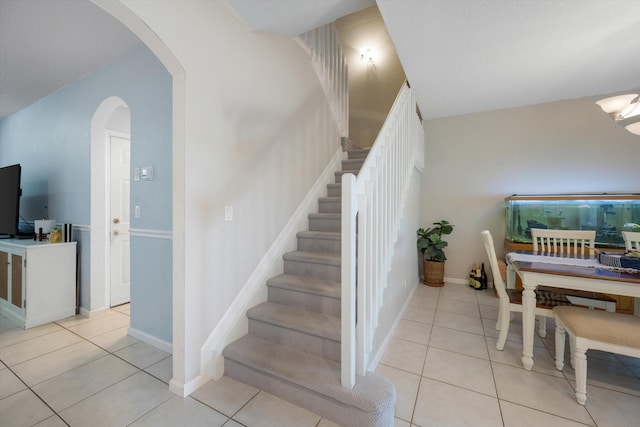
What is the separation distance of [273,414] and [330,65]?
3.84 meters

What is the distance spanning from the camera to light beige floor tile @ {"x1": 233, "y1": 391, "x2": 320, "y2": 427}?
56.2 inches

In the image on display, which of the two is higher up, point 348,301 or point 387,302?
point 348,301

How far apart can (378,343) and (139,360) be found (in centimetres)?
191

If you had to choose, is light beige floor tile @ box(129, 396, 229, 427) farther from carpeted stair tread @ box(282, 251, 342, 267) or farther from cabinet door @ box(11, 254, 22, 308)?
cabinet door @ box(11, 254, 22, 308)

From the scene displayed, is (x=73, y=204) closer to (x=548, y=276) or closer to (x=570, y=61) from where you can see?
(x=548, y=276)

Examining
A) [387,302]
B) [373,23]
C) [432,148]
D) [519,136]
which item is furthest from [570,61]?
[387,302]

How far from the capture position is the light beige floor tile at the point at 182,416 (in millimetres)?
1421

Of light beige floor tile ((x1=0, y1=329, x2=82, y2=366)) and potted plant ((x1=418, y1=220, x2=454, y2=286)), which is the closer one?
light beige floor tile ((x1=0, y1=329, x2=82, y2=366))

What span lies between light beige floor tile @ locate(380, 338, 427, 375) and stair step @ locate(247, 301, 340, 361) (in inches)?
22.9

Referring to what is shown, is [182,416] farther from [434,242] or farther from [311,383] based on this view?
[434,242]

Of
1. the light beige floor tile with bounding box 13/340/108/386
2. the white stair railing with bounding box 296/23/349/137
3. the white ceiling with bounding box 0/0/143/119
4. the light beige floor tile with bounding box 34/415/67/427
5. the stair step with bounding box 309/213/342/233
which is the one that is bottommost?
the light beige floor tile with bounding box 13/340/108/386

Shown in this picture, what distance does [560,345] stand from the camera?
1886 millimetres

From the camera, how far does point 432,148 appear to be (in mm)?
4305

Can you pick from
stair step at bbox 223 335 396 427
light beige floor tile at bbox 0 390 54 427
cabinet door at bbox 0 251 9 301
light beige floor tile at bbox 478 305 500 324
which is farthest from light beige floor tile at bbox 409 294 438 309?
cabinet door at bbox 0 251 9 301
